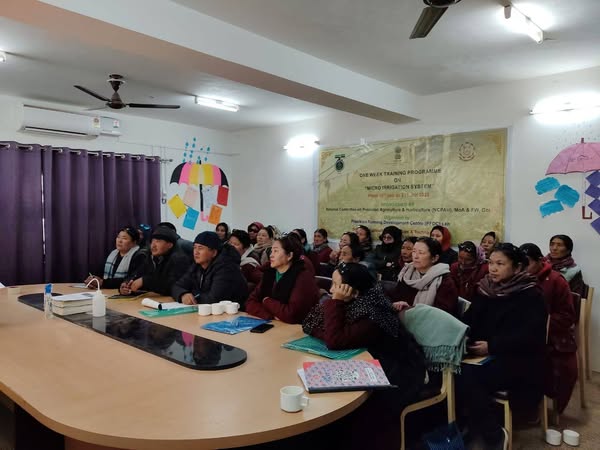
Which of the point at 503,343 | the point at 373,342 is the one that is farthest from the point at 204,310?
the point at 503,343

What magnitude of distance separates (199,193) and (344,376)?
5125 mm

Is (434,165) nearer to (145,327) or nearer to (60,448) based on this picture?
(145,327)

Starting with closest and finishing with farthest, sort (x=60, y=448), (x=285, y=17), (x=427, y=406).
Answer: (x=60, y=448)
(x=427, y=406)
(x=285, y=17)

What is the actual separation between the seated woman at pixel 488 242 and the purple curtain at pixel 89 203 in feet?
12.8

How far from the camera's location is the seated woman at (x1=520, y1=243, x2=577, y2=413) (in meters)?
2.83

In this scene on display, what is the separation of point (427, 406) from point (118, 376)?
1.35 meters

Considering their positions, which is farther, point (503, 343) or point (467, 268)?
point (467, 268)

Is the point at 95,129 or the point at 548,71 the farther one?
the point at 95,129

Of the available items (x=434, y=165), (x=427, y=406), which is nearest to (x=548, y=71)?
(x=434, y=165)

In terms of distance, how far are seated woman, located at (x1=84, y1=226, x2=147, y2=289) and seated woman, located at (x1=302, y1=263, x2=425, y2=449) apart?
2209mm

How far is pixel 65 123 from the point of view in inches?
193

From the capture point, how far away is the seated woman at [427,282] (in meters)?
2.74

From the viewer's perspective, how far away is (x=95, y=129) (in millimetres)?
5156

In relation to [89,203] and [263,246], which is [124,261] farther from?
[263,246]
